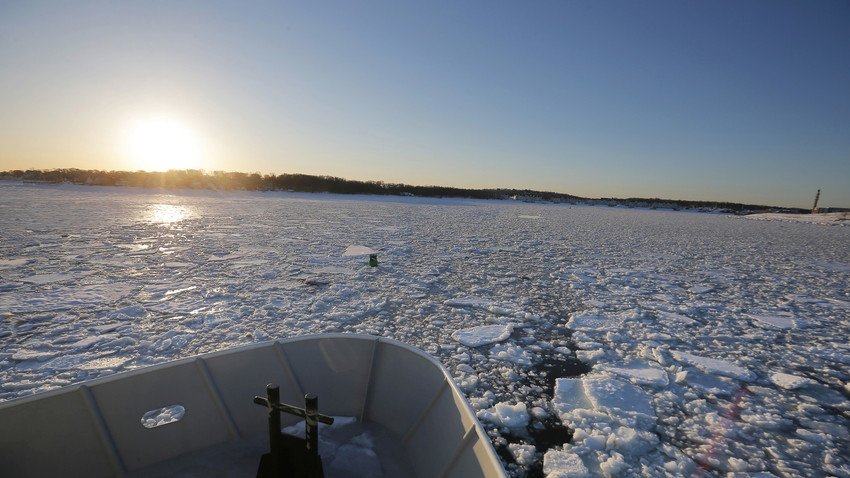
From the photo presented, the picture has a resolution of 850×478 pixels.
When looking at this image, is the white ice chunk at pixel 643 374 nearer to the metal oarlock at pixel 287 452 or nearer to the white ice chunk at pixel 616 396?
the white ice chunk at pixel 616 396

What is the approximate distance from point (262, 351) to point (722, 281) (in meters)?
6.33

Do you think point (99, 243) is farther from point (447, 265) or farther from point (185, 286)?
point (447, 265)

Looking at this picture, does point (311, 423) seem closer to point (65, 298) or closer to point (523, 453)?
point (523, 453)

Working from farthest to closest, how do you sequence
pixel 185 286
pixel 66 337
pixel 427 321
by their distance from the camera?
pixel 185 286 < pixel 427 321 < pixel 66 337

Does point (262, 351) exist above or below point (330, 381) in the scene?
above

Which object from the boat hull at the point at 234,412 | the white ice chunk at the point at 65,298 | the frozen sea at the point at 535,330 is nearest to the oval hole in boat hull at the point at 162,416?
the boat hull at the point at 234,412

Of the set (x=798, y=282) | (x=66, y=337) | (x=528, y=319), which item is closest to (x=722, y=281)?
(x=798, y=282)

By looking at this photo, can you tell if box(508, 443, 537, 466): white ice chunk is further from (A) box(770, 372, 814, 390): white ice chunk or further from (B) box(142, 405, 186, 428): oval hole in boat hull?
(A) box(770, 372, 814, 390): white ice chunk

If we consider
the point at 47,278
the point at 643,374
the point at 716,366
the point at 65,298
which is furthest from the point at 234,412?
the point at 47,278

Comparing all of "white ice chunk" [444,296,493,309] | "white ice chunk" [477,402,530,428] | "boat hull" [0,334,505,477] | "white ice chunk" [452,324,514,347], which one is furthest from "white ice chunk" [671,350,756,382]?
"boat hull" [0,334,505,477]

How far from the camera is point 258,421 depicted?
65.1 inches

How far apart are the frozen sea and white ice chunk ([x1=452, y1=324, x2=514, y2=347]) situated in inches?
1.1

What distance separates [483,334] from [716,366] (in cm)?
168

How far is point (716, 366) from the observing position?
248 centimetres
